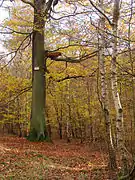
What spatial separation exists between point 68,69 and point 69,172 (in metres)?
7.83

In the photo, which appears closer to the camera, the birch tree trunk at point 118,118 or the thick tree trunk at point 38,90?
the birch tree trunk at point 118,118

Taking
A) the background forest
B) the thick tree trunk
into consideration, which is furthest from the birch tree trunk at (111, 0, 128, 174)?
the thick tree trunk

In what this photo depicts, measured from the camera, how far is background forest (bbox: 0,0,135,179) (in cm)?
527

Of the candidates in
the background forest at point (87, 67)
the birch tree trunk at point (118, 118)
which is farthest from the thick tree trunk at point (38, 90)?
the birch tree trunk at point (118, 118)

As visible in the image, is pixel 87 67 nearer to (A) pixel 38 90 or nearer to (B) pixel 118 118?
(A) pixel 38 90

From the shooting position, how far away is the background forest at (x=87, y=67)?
17.3 feet

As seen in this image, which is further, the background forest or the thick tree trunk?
the thick tree trunk

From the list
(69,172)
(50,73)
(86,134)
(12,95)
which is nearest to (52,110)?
(86,134)

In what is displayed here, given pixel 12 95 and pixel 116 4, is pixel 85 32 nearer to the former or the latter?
pixel 116 4

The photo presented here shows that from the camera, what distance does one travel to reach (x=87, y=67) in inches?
516

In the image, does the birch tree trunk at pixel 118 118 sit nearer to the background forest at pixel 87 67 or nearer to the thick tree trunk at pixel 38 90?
the background forest at pixel 87 67

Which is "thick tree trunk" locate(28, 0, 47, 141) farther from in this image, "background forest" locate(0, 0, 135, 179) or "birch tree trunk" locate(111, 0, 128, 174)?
"birch tree trunk" locate(111, 0, 128, 174)

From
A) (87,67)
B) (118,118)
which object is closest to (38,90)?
(87,67)

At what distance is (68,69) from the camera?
44.5 ft
